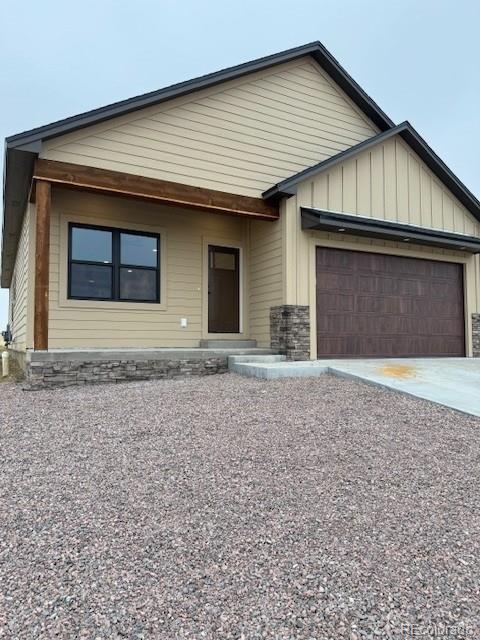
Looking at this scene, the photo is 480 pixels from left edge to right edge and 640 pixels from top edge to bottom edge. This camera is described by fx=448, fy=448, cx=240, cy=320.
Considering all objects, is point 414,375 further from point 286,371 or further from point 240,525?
point 240,525

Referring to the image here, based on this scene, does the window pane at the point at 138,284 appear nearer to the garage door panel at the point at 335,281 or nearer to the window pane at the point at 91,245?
the window pane at the point at 91,245

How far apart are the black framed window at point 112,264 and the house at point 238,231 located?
27mm

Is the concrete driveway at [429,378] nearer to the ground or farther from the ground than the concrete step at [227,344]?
nearer to the ground

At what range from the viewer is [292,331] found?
841 centimetres

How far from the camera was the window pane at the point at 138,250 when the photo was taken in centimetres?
865

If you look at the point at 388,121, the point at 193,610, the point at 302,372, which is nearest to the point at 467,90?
the point at 388,121

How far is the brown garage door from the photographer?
8938 millimetres

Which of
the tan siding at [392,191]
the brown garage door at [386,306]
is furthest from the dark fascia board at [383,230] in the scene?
the brown garage door at [386,306]

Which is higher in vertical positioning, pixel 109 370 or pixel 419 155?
pixel 419 155

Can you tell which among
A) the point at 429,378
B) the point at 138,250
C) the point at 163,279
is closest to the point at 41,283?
the point at 138,250

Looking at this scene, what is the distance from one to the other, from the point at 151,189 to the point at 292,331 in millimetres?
3602

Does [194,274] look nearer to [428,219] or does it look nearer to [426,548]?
[428,219]

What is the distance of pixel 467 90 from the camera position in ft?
92.9

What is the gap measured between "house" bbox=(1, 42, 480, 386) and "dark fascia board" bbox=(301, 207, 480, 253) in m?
0.04
